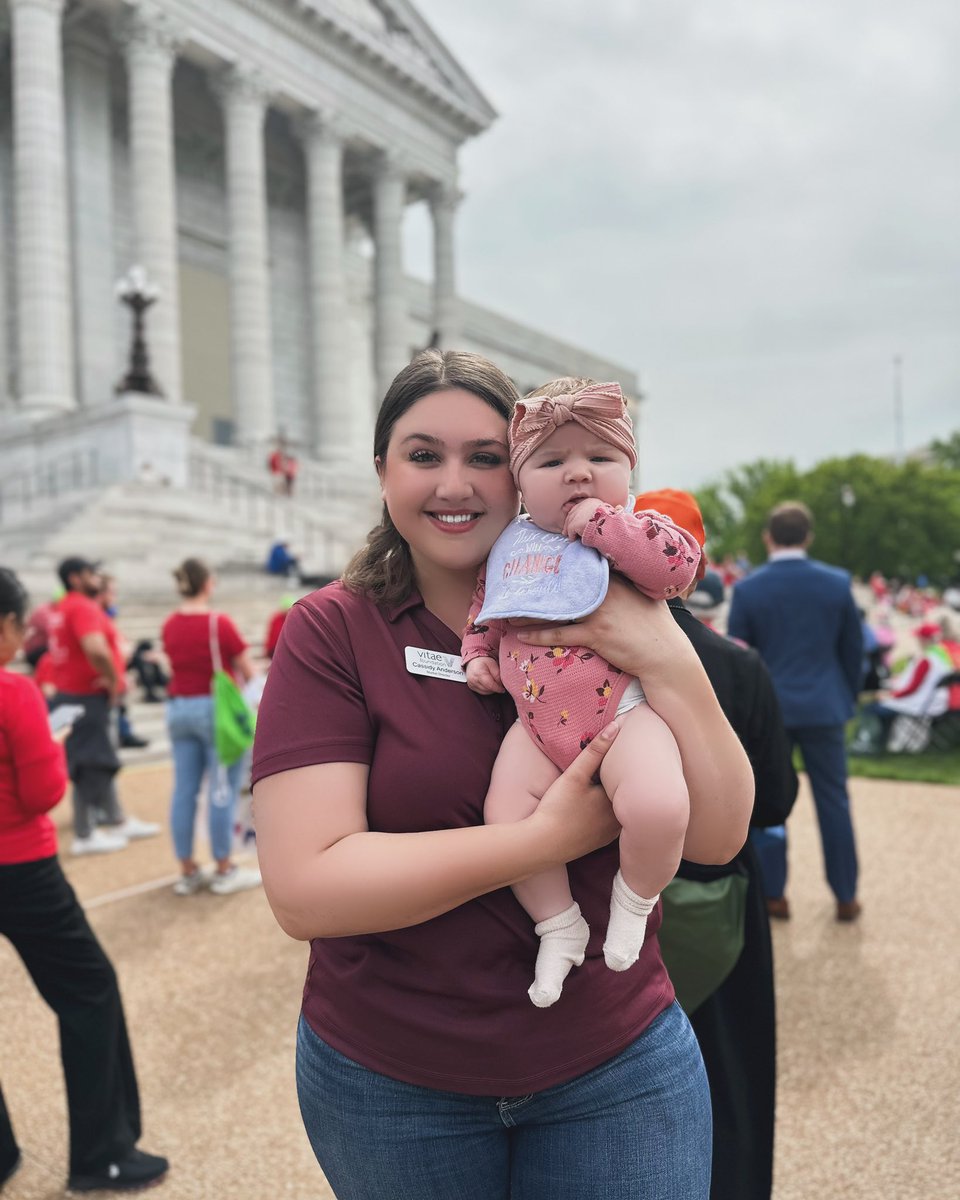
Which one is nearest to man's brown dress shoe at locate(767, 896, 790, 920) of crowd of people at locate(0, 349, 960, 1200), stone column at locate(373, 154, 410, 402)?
crowd of people at locate(0, 349, 960, 1200)

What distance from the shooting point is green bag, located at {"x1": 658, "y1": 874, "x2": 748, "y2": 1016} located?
8.08 ft

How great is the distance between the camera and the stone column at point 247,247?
26172 mm

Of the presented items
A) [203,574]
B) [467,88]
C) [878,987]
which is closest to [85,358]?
[467,88]

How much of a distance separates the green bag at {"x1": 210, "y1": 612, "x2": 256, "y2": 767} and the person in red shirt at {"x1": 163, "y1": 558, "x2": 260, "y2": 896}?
5.0 inches

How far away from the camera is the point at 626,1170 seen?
4.92 ft

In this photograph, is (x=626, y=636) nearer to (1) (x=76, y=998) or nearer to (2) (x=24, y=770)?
(2) (x=24, y=770)

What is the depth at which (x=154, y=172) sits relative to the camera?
23656 mm

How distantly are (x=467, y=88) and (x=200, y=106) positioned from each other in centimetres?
1007

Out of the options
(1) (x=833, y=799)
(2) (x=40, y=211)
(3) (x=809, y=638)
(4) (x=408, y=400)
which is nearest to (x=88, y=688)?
(3) (x=809, y=638)

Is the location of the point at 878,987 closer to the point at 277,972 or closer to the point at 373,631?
the point at 277,972

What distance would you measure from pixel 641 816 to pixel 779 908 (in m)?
4.65

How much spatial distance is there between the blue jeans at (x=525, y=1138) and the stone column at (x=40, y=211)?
23.3 m

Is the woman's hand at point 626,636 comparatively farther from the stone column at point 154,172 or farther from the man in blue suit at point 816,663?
the stone column at point 154,172

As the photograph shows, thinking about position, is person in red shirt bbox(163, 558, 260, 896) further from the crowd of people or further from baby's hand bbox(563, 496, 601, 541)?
baby's hand bbox(563, 496, 601, 541)
